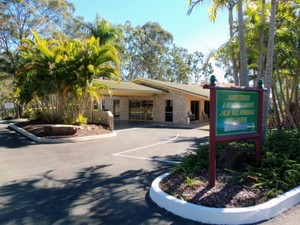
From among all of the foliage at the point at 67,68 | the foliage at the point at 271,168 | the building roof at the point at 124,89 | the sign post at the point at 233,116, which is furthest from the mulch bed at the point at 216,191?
the building roof at the point at 124,89

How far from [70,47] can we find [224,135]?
40.8 ft

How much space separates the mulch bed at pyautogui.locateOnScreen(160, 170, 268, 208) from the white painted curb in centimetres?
21

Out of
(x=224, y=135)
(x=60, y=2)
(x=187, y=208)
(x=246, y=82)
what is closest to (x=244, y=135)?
(x=224, y=135)

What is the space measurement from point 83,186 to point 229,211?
3275 mm

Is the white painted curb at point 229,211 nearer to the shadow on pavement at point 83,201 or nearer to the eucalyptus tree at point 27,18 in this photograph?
the shadow on pavement at point 83,201

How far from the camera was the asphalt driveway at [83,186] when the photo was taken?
4.45 meters

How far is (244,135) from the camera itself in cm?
588

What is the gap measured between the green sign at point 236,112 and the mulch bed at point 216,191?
38.7 inches

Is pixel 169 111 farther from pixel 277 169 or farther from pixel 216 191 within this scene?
pixel 216 191

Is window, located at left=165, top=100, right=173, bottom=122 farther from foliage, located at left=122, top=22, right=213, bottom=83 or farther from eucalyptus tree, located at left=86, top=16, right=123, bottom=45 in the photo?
foliage, located at left=122, top=22, right=213, bottom=83

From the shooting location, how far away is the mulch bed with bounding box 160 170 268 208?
4633 millimetres

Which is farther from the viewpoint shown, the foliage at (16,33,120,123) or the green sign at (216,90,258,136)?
the foliage at (16,33,120,123)

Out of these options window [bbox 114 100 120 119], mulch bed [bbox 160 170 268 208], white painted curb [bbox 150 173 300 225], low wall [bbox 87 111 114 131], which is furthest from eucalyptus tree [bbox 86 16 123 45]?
white painted curb [bbox 150 173 300 225]

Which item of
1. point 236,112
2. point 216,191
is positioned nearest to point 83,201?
point 216,191
